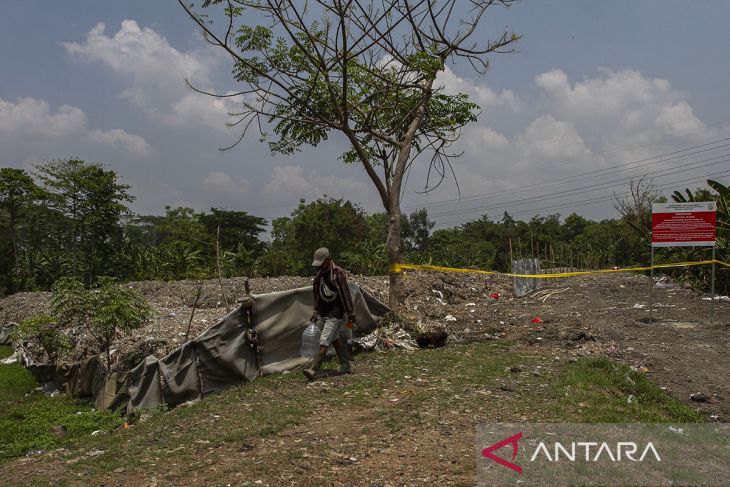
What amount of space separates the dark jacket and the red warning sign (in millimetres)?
6436

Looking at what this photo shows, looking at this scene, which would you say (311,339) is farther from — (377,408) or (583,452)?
(583,452)

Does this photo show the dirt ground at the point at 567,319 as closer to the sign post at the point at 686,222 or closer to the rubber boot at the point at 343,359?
the sign post at the point at 686,222

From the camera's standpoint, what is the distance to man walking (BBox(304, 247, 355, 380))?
23.6ft

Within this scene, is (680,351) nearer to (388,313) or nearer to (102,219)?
(388,313)

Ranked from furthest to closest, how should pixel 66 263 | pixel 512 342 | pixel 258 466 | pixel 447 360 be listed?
pixel 66 263, pixel 512 342, pixel 447 360, pixel 258 466

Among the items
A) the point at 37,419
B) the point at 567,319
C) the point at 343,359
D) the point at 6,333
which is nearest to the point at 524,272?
the point at 567,319

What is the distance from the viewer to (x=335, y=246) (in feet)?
106

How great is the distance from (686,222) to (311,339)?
740 centimetres

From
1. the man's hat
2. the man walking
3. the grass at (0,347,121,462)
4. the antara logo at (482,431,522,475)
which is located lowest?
the grass at (0,347,121,462)

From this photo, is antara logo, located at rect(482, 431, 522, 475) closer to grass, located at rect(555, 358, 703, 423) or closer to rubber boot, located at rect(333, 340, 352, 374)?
grass, located at rect(555, 358, 703, 423)

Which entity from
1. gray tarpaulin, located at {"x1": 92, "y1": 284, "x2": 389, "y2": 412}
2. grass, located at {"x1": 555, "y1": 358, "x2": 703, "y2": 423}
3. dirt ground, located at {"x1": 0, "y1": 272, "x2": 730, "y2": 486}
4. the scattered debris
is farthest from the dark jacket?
the scattered debris

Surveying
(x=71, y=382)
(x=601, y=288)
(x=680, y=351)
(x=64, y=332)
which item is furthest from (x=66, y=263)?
(x=680, y=351)

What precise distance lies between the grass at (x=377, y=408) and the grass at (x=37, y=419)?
0.04 metres

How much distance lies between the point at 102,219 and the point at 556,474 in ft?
102
